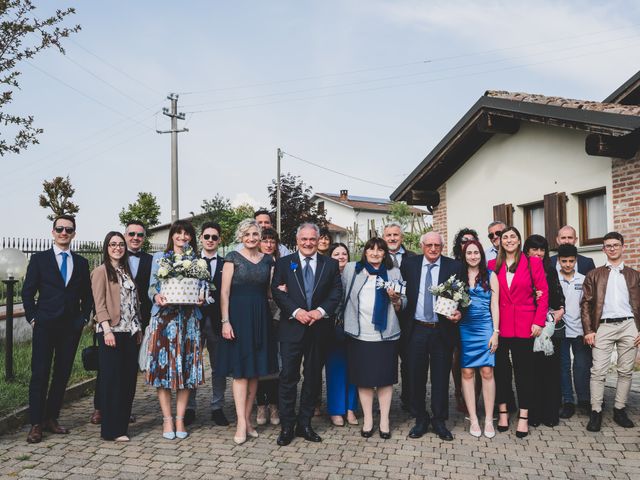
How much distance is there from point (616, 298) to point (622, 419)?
127cm

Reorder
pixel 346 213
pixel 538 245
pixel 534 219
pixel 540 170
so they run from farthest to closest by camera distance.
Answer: pixel 346 213 < pixel 534 219 < pixel 540 170 < pixel 538 245

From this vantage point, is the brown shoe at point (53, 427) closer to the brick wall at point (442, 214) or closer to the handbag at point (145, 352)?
the handbag at point (145, 352)

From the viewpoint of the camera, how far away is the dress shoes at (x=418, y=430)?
5820 mm

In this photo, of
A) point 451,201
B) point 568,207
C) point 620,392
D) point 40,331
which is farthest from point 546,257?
point 451,201

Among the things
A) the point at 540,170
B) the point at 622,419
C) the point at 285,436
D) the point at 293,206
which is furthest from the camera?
the point at 293,206

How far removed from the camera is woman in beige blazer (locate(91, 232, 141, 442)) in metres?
5.57

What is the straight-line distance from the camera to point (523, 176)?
11.4m

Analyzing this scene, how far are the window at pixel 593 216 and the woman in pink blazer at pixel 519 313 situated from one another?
4.40 meters

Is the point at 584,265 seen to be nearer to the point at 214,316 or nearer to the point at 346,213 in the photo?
the point at 214,316

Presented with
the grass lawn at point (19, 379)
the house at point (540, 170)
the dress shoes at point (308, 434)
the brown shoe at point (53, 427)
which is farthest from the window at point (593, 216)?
the brown shoe at point (53, 427)

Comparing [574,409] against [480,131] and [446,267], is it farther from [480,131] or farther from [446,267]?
[480,131]

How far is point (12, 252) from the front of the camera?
8695 millimetres

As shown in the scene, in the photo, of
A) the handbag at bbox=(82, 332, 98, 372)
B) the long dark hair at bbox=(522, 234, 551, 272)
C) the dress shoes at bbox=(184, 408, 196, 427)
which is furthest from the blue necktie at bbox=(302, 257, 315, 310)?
the long dark hair at bbox=(522, 234, 551, 272)

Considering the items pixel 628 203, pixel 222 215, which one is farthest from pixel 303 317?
pixel 222 215
